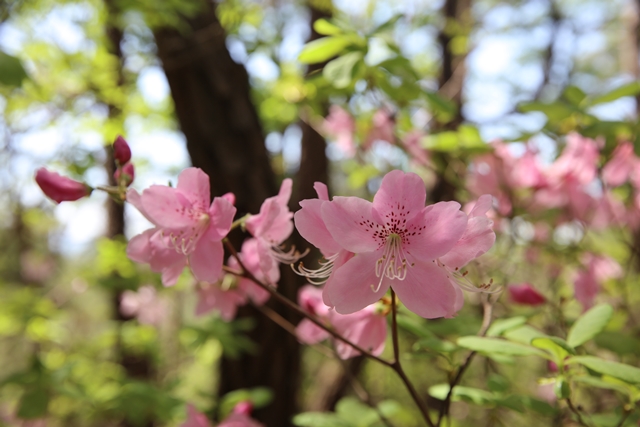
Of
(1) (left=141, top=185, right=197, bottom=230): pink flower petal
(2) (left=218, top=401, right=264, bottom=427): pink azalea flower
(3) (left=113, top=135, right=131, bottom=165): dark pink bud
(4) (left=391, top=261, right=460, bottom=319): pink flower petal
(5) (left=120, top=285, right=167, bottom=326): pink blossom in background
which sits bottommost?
(5) (left=120, top=285, right=167, bottom=326): pink blossom in background

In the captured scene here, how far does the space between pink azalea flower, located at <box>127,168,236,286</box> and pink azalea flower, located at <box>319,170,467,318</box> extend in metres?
0.24

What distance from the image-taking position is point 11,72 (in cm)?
113

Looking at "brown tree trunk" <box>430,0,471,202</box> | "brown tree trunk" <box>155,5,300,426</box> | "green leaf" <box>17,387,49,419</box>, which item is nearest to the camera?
"green leaf" <box>17,387,49,419</box>

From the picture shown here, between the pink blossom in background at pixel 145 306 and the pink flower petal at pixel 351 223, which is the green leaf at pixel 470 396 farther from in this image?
the pink blossom in background at pixel 145 306

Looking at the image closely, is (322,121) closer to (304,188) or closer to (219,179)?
(304,188)

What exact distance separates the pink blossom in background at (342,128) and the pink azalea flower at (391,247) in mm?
1686

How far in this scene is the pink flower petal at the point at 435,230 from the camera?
26.0 inches

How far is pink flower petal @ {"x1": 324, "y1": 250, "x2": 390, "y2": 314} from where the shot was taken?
27.3 inches

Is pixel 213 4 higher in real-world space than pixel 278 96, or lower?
higher

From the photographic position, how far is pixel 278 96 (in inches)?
97.3

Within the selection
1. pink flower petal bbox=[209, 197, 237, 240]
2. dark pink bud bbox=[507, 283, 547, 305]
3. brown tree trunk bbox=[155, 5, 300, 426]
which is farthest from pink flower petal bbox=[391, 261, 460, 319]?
brown tree trunk bbox=[155, 5, 300, 426]

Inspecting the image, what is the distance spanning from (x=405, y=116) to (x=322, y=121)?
0.95m

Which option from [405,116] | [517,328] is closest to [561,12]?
[405,116]

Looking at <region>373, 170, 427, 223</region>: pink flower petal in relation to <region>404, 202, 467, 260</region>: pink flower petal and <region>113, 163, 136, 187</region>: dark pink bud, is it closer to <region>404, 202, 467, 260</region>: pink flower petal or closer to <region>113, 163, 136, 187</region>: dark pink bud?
<region>404, 202, 467, 260</region>: pink flower petal
